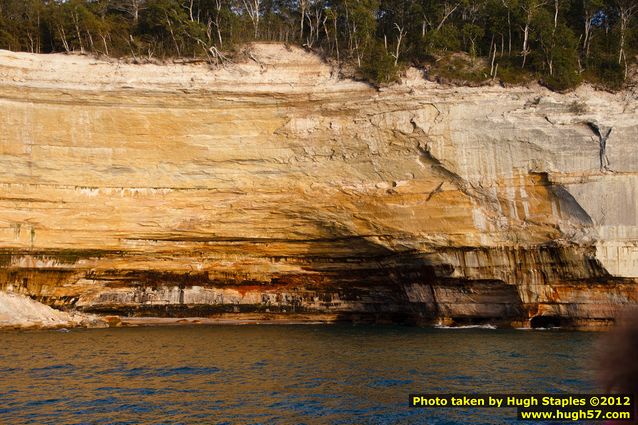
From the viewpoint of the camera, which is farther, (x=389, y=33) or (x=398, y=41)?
(x=389, y=33)

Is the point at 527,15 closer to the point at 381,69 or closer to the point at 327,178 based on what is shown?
the point at 381,69

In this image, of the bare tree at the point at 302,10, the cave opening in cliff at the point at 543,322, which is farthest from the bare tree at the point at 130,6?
the cave opening in cliff at the point at 543,322

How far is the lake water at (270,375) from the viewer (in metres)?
10.2

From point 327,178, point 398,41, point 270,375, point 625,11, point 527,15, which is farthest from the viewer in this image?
point 625,11

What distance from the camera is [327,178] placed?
25.9m

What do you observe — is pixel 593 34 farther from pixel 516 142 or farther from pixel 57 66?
pixel 57 66

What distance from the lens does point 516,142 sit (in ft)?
79.3

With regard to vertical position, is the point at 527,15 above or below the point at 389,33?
below

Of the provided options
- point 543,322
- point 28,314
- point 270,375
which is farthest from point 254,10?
point 270,375

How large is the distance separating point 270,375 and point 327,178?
43.2 feet

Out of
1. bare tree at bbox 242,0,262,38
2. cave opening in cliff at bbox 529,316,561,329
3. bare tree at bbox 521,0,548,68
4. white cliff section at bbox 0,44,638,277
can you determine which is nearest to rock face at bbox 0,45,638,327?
white cliff section at bbox 0,44,638,277

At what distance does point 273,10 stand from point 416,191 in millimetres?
13899

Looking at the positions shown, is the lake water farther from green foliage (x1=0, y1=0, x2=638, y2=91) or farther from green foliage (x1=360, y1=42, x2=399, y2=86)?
green foliage (x1=0, y1=0, x2=638, y2=91)

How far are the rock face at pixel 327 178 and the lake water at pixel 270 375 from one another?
3.82 meters
